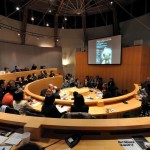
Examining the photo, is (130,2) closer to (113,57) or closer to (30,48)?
(113,57)

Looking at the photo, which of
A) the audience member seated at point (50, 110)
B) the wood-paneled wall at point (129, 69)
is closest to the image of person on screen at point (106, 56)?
the wood-paneled wall at point (129, 69)

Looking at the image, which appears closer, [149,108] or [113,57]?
[149,108]

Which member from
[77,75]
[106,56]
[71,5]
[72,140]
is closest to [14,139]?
[72,140]

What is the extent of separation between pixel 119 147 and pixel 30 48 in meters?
11.4

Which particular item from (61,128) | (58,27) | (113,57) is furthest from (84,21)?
(61,128)

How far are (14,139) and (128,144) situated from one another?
1264 mm

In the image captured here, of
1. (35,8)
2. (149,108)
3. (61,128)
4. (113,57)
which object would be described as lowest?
(149,108)

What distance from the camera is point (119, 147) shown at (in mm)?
1760

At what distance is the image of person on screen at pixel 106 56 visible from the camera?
33.1ft

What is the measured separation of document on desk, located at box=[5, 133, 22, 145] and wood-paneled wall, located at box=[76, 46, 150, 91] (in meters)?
7.73

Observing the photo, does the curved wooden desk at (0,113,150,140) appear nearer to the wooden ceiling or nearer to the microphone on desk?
the microphone on desk

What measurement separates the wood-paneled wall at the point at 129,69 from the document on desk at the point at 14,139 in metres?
7.73

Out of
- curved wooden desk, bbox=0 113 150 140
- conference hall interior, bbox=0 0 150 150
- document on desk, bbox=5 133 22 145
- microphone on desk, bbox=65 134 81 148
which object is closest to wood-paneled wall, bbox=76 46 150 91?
conference hall interior, bbox=0 0 150 150

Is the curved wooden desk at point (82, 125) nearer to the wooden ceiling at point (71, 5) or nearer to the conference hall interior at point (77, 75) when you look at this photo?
the conference hall interior at point (77, 75)
